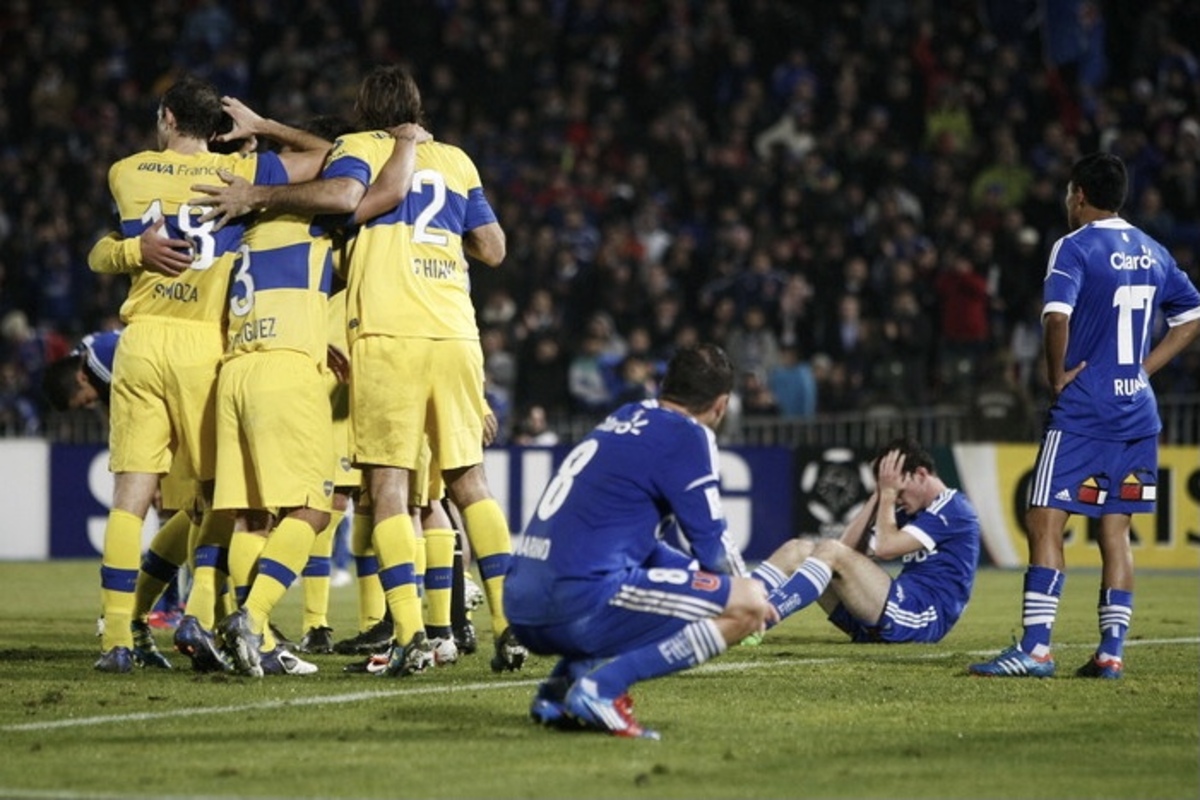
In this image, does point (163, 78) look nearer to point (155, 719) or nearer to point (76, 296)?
point (76, 296)

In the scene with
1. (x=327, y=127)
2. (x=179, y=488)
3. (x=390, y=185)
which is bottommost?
(x=179, y=488)

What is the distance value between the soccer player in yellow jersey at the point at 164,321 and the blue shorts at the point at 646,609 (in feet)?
9.46

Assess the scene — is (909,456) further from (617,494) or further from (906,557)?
(617,494)

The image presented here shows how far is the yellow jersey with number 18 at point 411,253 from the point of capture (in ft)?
29.8

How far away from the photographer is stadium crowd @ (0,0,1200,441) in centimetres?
2194

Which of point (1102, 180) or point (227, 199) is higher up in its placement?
point (1102, 180)

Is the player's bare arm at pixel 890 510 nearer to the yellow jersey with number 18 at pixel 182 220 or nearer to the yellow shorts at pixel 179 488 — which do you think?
the yellow shorts at pixel 179 488

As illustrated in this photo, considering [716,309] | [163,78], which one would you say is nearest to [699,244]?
[716,309]

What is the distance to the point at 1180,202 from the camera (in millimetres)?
22203

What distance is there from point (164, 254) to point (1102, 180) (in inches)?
169

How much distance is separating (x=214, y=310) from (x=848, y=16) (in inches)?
709

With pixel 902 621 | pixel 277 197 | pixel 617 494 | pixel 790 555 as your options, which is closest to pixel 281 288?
pixel 277 197

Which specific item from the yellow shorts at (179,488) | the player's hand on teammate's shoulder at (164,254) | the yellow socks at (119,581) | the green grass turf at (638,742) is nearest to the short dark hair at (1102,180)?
the green grass turf at (638,742)

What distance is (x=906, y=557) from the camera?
11555mm
